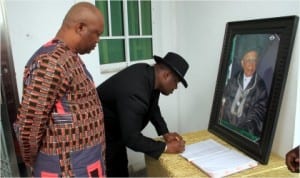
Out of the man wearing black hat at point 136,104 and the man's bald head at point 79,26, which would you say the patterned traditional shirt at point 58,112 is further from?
the man wearing black hat at point 136,104

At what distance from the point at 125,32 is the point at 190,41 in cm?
52

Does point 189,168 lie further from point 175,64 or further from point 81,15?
point 81,15

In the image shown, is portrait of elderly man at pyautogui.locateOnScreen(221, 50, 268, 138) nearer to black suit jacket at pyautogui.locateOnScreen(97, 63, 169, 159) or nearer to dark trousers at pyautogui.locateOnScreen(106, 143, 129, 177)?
black suit jacket at pyautogui.locateOnScreen(97, 63, 169, 159)

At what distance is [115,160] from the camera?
1.63 m

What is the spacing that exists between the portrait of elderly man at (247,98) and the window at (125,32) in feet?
3.21

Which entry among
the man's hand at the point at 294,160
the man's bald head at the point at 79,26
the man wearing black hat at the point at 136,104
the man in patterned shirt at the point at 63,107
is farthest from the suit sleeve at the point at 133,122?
the man's hand at the point at 294,160

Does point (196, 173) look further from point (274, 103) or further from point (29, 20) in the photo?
point (29, 20)

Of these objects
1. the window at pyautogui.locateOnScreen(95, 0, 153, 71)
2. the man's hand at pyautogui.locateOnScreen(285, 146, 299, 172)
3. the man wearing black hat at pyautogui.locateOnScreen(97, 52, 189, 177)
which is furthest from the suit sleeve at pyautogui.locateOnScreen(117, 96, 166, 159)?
the window at pyautogui.locateOnScreen(95, 0, 153, 71)

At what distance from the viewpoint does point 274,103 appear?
1.18 metres

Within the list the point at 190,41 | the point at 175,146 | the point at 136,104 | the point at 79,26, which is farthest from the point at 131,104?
the point at 190,41

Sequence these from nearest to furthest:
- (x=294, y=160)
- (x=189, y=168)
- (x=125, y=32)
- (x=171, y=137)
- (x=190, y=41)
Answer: (x=294, y=160) → (x=189, y=168) → (x=171, y=137) → (x=190, y=41) → (x=125, y=32)

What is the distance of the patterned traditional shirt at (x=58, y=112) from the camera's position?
1.00m

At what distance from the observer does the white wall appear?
1.28 metres

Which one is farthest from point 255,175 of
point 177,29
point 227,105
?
point 177,29
